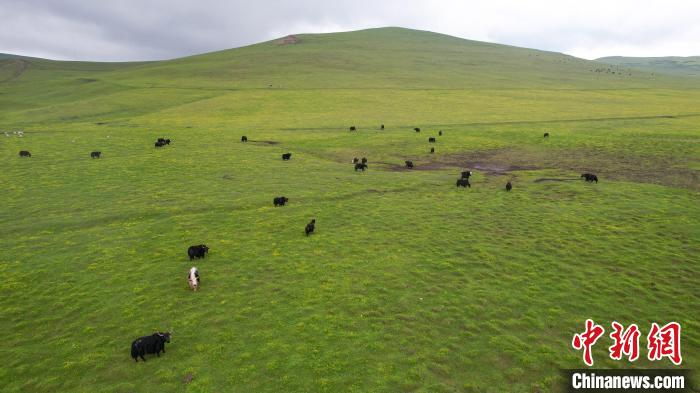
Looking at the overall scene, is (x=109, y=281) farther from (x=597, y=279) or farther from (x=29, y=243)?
(x=597, y=279)

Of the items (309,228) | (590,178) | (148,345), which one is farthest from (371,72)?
(148,345)

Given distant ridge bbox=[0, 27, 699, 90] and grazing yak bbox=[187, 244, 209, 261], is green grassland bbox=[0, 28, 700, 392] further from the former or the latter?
distant ridge bbox=[0, 27, 699, 90]

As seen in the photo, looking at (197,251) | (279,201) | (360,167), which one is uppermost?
(360,167)

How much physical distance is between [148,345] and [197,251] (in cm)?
803

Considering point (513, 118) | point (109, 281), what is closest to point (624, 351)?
point (109, 281)

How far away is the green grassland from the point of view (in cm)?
1430

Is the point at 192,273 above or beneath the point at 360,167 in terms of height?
beneath

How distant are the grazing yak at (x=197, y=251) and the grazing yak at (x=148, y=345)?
7518 millimetres

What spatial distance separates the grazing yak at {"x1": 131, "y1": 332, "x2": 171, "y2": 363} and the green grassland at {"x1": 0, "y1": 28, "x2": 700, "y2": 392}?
0.44 m

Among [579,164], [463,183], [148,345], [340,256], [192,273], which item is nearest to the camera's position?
[148,345]

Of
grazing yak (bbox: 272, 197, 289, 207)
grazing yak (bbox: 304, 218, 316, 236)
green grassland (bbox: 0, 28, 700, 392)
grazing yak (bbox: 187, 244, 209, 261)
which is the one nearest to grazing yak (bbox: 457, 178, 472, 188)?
green grassland (bbox: 0, 28, 700, 392)

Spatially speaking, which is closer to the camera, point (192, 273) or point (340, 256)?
point (192, 273)

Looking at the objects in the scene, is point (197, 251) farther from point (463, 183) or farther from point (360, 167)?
point (463, 183)

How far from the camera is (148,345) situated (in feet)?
47.2
